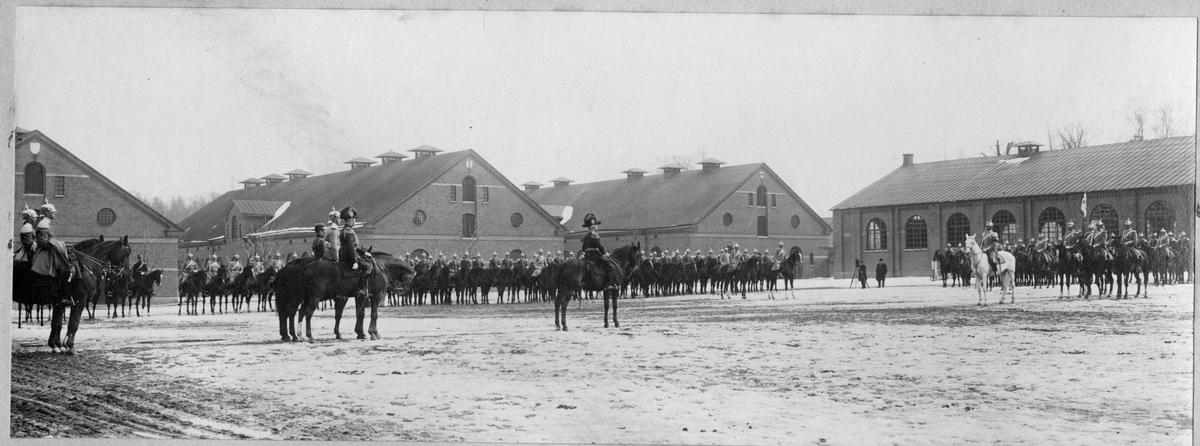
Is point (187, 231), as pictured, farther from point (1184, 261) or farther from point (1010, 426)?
point (1184, 261)

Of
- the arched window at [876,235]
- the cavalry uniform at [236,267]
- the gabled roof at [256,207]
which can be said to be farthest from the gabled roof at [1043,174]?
the cavalry uniform at [236,267]

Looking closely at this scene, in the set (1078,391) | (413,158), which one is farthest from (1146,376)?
(413,158)

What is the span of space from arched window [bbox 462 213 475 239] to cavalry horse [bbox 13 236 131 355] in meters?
4.86

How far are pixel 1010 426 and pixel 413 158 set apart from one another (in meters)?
7.39

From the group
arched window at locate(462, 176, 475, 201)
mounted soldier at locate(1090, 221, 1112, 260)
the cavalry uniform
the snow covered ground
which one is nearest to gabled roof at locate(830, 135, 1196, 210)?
mounted soldier at locate(1090, 221, 1112, 260)

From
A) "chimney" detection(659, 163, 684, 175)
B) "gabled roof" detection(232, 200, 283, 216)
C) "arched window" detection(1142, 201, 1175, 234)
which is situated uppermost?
"chimney" detection(659, 163, 684, 175)

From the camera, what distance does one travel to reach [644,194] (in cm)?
1387

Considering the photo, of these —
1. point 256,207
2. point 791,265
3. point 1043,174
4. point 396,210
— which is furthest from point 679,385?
point 791,265

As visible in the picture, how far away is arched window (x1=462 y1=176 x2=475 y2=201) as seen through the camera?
1256 cm

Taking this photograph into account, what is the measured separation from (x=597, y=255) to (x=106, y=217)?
656cm

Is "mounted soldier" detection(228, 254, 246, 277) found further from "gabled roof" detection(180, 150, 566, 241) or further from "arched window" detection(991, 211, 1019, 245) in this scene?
"arched window" detection(991, 211, 1019, 245)

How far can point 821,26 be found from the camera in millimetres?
10648

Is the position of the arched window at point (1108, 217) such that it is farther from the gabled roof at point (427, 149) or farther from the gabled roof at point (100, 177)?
the gabled roof at point (100, 177)

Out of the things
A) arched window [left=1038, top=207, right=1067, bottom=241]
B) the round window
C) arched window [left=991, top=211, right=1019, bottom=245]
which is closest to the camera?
the round window
